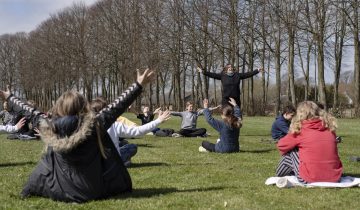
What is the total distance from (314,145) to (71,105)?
3.48m

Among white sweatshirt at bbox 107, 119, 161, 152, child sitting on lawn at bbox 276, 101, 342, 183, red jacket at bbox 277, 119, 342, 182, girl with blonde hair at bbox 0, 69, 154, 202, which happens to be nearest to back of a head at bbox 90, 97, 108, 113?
white sweatshirt at bbox 107, 119, 161, 152

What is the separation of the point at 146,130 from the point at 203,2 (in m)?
38.4

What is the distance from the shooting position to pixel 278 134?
A: 14.1 meters

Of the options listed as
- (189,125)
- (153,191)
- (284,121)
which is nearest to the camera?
(153,191)

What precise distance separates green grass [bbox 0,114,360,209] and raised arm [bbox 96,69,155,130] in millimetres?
1038

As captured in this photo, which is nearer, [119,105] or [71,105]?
[71,105]

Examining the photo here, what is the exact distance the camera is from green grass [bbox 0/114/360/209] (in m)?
6.58

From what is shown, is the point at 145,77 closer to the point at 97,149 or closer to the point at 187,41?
the point at 97,149

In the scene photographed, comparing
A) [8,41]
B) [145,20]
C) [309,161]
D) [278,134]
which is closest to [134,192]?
[309,161]

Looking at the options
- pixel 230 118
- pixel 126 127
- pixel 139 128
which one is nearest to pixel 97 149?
pixel 139 128

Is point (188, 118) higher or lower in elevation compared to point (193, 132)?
higher

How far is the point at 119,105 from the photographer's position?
673 cm

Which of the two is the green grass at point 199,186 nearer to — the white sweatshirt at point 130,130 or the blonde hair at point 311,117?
the white sweatshirt at point 130,130

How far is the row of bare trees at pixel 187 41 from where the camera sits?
129 ft
